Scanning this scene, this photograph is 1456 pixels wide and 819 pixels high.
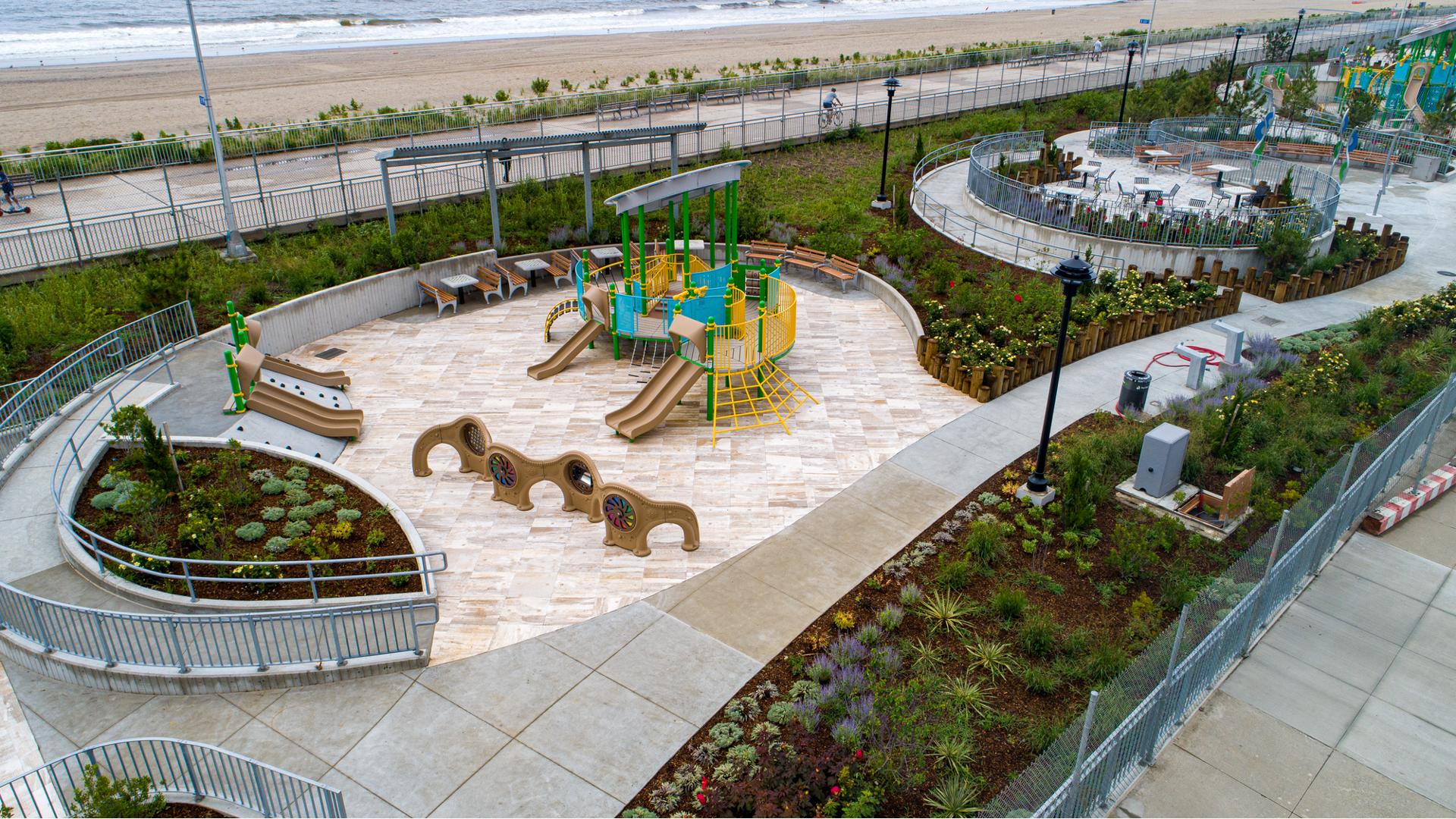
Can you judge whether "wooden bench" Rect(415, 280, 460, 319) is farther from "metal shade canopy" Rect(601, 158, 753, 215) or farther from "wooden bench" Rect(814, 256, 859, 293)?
"wooden bench" Rect(814, 256, 859, 293)

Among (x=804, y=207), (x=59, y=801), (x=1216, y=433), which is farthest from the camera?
(x=804, y=207)

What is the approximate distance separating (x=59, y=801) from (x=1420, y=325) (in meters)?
24.4

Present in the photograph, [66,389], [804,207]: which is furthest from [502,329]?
[804,207]

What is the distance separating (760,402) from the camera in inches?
710

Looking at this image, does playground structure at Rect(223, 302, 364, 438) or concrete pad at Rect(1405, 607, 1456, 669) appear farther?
playground structure at Rect(223, 302, 364, 438)

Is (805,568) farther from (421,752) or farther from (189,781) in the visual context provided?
(189,781)

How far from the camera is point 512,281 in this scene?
2323cm

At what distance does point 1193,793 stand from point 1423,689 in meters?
3.74

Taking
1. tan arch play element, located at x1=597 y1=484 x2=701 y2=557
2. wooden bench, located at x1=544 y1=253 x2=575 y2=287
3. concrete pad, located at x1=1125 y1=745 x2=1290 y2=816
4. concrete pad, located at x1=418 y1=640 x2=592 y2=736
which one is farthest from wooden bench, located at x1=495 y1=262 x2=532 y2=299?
concrete pad, located at x1=1125 y1=745 x2=1290 y2=816

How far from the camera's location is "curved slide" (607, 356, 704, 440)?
650 inches

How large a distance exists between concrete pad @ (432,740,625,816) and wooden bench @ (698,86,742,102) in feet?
130

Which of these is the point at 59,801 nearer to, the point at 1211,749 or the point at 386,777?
the point at 386,777

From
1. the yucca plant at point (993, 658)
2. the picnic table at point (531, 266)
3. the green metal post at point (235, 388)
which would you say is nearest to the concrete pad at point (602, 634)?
the yucca plant at point (993, 658)

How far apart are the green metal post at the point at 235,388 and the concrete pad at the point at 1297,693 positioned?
15661 millimetres
